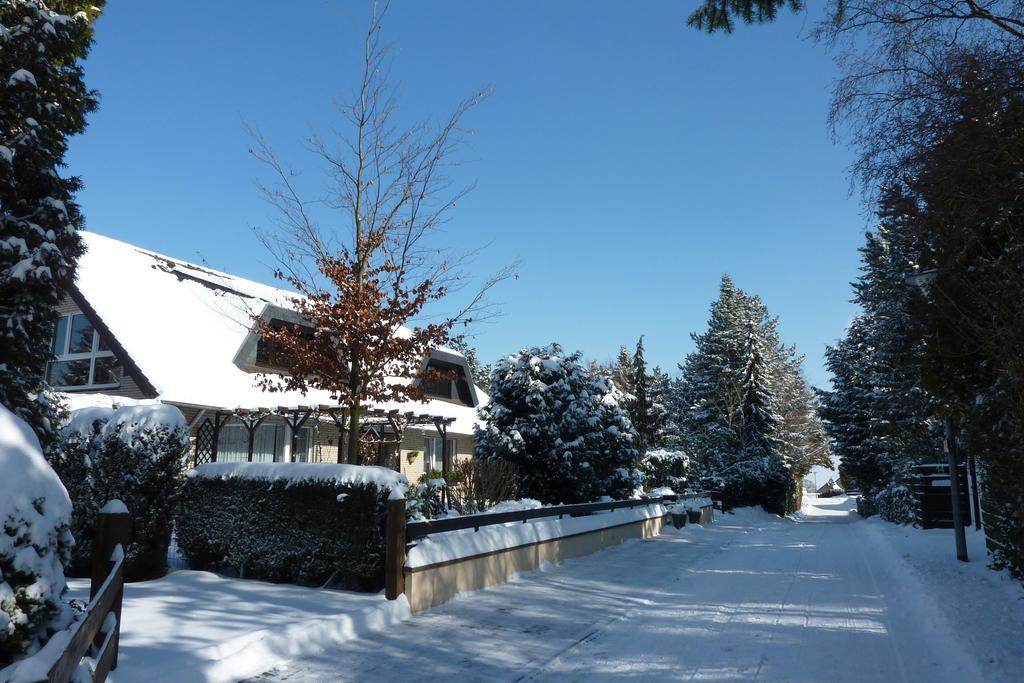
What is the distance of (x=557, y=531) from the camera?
45.1 feet

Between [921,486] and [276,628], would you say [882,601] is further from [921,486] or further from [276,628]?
[921,486]

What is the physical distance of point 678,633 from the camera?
770 cm

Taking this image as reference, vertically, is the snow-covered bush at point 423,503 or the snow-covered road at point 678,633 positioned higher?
the snow-covered bush at point 423,503

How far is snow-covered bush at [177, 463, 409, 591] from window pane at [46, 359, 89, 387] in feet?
41.2

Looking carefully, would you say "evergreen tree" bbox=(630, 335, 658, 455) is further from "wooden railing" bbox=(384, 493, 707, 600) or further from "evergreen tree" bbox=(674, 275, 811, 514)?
"wooden railing" bbox=(384, 493, 707, 600)

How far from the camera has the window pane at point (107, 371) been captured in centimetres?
1958

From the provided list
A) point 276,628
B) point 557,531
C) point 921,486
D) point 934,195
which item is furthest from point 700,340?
point 276,628

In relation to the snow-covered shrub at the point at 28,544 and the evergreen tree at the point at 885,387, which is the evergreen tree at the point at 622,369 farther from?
the snow-covered shrub at the point at 28,544

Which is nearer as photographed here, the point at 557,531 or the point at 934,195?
the point at 934,195

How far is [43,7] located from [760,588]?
1309cm

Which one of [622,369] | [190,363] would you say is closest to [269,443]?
[190,363]

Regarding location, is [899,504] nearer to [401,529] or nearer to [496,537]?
[496,537]

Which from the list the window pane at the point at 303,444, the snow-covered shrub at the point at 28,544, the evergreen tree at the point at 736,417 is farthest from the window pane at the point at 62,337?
the evergreen tree at the point at 736,417

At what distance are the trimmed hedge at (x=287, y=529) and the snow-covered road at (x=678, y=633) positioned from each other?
46.1 inches
